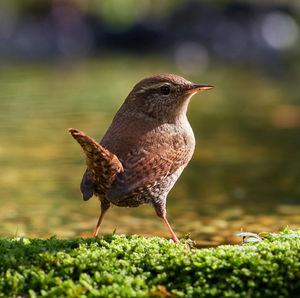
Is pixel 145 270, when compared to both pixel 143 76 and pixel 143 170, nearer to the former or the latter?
pixel 143 170

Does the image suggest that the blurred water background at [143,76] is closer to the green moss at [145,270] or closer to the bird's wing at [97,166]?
the bird's wing at [97,166]

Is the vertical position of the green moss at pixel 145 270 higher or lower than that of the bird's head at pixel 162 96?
lower

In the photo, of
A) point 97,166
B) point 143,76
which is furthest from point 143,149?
point 143,76

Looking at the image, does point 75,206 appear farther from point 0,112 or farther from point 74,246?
point 0,112

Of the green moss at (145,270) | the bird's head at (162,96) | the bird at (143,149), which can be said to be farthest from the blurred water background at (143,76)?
the green moss at (145,270)

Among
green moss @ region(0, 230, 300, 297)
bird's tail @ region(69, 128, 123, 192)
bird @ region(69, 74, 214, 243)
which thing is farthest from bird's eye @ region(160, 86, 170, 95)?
green moss @ region(0, 230, 300, 297)

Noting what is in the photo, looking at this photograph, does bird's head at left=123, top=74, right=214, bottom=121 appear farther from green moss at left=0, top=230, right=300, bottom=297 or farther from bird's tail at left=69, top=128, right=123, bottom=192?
green moss at left=0, top=230, right=300, bottom=297

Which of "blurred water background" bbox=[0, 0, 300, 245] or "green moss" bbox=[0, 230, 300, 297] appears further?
"blurred water background" bbox=[0, 0, 300, 245]
